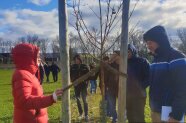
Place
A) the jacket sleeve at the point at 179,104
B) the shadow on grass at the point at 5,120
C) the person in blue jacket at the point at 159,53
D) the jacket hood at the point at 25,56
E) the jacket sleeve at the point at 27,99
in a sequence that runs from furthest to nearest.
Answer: the shadow on grass at the point at 5,120, the person in blue jacket at the point at 159,53, the jacket sleeve at the point at 179,104, the jacket hood at the point at 25,56, the jacket sleeve at the point at 27,99

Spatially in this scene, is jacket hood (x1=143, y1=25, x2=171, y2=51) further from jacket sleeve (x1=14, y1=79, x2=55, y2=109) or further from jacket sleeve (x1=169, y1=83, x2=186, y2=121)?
jacket sleeve (x1=14, y1=79, x2=55, y2=109)

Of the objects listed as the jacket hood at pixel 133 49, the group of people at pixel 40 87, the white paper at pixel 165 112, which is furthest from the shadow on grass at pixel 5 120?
the white paper at pixel 165 112

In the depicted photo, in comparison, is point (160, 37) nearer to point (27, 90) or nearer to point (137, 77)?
point (27, 90)

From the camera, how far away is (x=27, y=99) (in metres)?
3.86

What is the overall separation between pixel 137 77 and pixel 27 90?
3.59 m

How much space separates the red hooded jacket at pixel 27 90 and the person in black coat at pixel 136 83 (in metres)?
3.13

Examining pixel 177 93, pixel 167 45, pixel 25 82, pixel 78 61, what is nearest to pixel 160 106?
pixel 177 93

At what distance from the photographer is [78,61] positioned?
11398mm

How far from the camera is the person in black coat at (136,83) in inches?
284

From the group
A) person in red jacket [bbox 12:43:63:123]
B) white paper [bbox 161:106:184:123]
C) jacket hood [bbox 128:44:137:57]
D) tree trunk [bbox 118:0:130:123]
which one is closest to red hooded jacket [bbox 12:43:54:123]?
person in red jacket [bbox 12:43:63:123]

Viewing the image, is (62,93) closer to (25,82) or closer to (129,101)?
(25,82)

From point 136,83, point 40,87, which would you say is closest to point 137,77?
point 136,83

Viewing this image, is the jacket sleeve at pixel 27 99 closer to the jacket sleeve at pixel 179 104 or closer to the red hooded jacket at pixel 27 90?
the red hooded jacket at pixel 27 90

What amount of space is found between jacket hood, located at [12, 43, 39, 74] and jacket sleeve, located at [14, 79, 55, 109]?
0.28m
